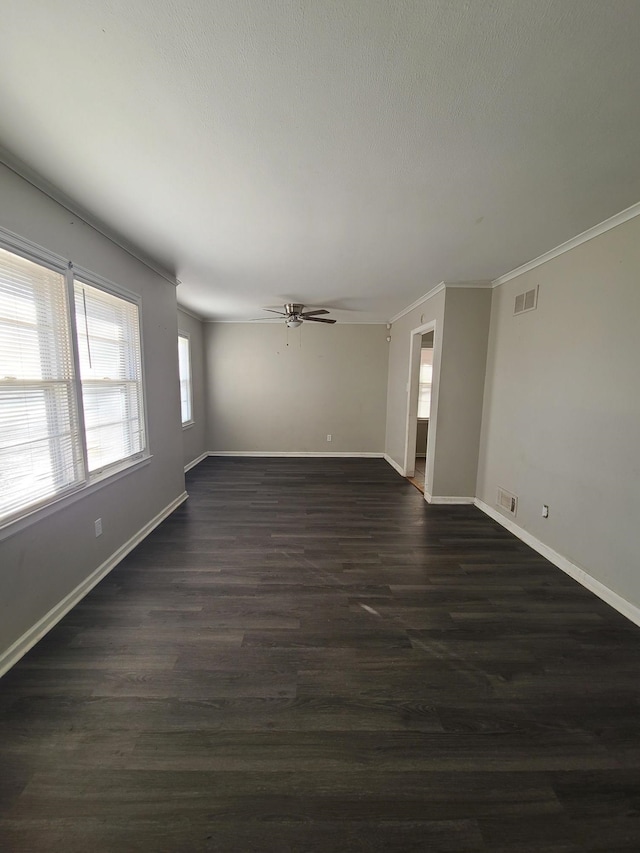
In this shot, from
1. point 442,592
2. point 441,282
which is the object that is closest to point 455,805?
point 442,592

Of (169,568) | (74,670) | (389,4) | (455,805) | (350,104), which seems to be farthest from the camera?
(169,568)

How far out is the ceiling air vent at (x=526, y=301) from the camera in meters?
2.77

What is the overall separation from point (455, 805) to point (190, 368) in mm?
5363

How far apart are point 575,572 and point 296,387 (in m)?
4.59

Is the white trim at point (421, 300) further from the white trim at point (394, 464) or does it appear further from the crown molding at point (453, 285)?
the white trim at point (394, 464)

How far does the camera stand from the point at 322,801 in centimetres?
107

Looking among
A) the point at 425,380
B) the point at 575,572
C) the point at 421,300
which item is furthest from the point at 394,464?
the point at 575,572

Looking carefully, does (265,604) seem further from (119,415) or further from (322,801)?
(119,415)

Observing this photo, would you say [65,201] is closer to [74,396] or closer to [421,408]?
[74,396]

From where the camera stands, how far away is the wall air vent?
3043 millimetres

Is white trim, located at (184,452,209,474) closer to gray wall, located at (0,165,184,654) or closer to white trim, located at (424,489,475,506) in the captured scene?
gray wall, located at (0,165,184,654)

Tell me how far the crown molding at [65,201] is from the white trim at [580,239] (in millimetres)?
3514

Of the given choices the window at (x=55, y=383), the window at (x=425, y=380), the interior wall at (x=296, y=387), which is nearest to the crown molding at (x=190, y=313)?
the interior wall at (x=296, y=387)

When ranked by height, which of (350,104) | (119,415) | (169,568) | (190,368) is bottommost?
(169,568)
